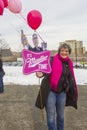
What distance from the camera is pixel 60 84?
5.70 metres

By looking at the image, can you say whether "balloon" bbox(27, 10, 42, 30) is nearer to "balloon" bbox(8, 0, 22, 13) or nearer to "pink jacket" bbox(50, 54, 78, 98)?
"balloon" bbox(8, 0, 22, 13)

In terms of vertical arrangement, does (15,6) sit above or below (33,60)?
above

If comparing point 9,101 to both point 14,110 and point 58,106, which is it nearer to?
point 14,110

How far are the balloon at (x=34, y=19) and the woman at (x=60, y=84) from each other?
223 centimetres

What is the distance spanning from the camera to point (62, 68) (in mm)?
5762

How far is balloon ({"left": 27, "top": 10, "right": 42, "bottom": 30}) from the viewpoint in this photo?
7810 millimetres

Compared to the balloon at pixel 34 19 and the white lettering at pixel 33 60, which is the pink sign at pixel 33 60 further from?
the balloon at pixel 34 19

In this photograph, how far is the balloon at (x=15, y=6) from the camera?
8328mm

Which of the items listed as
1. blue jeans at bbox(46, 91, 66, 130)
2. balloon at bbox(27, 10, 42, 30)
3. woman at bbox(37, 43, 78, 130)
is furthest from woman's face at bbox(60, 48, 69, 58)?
balloon at bbox(27, 10, 42, 30)

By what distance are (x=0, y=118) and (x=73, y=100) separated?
8.99ft

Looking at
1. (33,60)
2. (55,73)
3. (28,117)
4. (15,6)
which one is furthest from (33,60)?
(15,6)

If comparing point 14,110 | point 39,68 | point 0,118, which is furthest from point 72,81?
point 14,110

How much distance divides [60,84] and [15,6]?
334 cm

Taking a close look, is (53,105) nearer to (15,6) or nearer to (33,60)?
(33,60)
